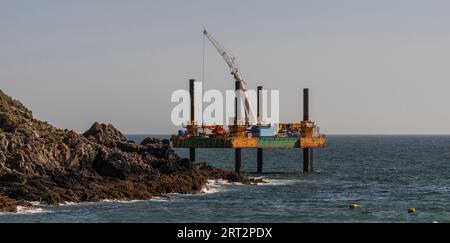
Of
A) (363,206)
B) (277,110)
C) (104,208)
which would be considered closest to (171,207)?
(104,208)

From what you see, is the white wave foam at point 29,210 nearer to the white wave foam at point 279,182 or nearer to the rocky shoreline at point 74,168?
the rocky shoreline at point 74,168

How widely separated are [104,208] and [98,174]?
1225cm

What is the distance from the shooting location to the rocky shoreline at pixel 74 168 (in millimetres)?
67562

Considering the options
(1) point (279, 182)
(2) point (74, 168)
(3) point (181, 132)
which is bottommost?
(1) point (279, 182)

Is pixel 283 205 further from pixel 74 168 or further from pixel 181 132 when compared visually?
pixel 181 132

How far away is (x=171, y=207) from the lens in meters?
67.1

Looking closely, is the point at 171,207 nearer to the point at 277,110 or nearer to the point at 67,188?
the point at 67,188

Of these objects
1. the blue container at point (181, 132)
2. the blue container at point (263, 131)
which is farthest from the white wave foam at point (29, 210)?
the blue container at point (263, 131)
